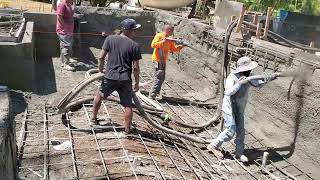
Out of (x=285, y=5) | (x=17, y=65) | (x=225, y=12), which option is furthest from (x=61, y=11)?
(x=285, y=5)

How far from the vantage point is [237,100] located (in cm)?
551

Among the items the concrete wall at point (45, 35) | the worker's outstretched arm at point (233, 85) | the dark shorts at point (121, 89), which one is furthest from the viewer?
the concrete wall at point (45, 35)

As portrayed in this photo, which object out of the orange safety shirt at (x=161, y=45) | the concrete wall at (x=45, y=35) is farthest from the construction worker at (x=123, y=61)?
the concrete wall at (x=45, y=35)

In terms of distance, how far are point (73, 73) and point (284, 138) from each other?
4.67 m

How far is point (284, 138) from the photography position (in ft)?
20.0

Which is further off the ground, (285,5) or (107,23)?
(285,5)

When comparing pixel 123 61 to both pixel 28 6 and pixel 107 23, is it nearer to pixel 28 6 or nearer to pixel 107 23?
pixel 107 23

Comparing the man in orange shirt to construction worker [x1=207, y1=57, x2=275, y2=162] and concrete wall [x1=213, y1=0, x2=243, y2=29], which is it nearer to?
construction worker [x1=207, y1=57, x2=275, y2=162]

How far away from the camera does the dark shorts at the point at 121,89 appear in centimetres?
546

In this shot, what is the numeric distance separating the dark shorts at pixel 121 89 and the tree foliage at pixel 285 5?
11953mm

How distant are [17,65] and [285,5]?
42.1 feet

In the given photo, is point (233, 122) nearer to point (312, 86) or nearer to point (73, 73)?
point (312, 86)

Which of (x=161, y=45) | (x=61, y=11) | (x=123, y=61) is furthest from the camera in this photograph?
(x=61, y=11)

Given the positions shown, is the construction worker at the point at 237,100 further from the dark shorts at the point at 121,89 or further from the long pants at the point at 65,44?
the long pants at the point at 65,44
